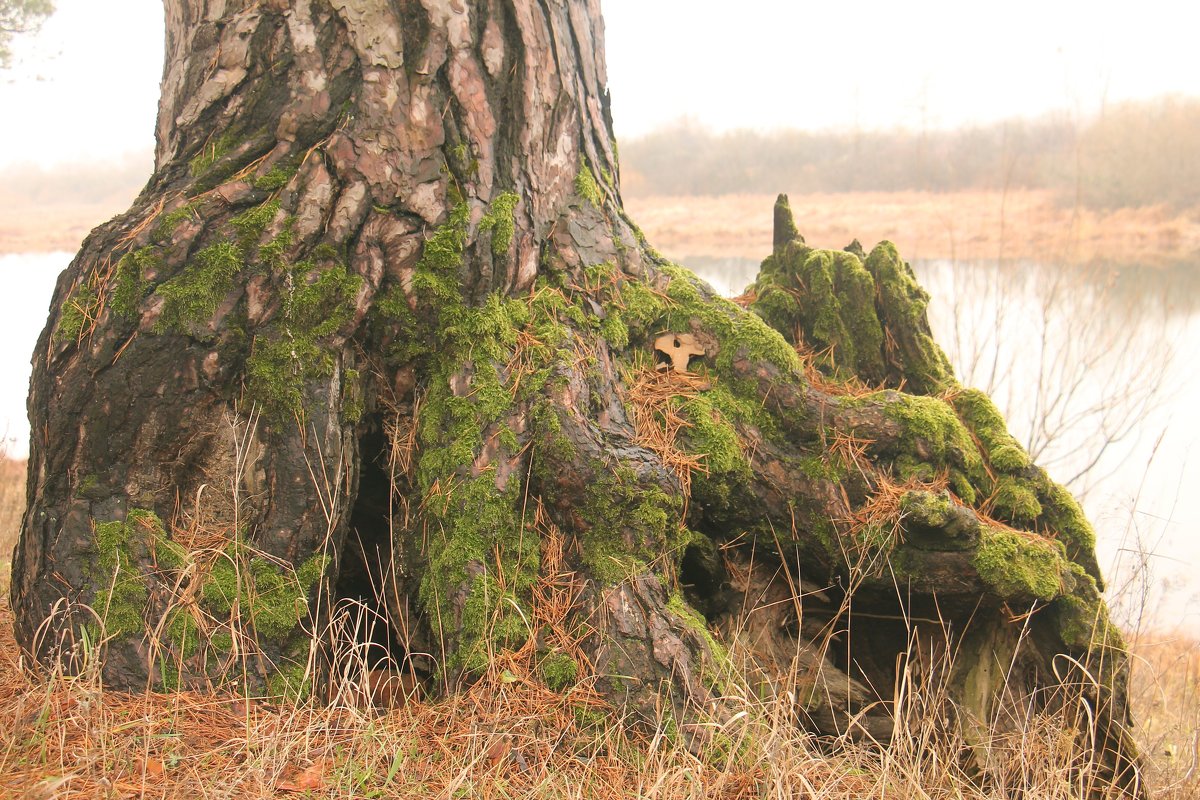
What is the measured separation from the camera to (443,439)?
107 inches

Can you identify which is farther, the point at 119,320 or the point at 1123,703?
the point at 1123,703

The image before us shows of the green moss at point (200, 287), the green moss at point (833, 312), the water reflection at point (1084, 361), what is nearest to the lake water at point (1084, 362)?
the water reflection at point (1084, 361)

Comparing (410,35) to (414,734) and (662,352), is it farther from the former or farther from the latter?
(414,734)

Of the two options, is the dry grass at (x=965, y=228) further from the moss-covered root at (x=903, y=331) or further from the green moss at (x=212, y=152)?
the green moss at (x=212, y=152)

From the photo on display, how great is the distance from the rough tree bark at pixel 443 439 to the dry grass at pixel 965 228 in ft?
15.0

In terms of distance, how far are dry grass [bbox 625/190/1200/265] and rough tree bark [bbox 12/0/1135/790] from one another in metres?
4.58

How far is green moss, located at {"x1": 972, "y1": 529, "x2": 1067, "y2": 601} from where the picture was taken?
2.97m

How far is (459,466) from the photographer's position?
2.65m

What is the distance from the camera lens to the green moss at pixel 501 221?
111 inches

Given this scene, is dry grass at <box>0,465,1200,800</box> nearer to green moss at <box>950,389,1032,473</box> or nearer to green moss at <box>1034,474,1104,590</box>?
green moss at <box>1034,474,1104,590</box>

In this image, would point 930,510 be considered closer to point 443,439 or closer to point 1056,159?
point 443,439

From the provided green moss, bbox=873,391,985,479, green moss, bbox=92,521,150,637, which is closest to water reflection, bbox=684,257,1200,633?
green moss, bbox=873,391,985,479

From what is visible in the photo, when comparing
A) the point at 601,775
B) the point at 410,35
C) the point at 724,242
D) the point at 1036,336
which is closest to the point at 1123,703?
the point at 601,775

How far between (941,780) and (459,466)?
1715 mm
